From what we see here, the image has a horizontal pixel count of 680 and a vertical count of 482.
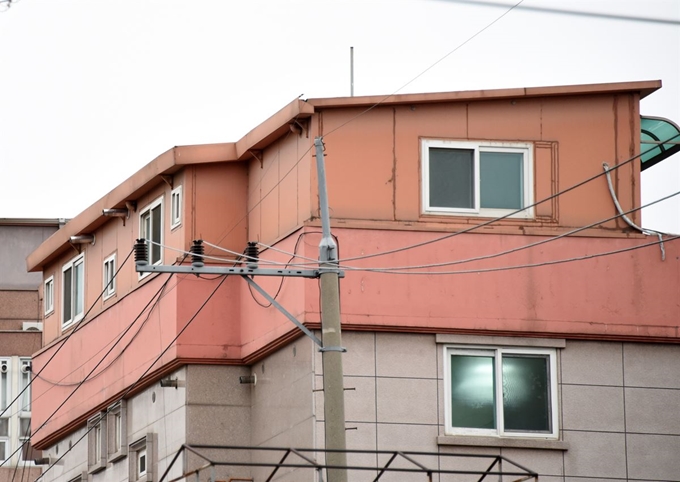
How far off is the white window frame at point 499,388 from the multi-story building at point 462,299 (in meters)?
0.02

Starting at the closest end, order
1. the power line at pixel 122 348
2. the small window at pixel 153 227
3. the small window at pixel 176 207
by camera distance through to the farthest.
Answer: the power line at pixel 122 348 < the small window at pixel 176 207 < the small window at pixel 153 227

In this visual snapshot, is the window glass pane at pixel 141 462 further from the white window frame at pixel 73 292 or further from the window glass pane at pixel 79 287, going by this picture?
the window glass pane at pixel 79 287

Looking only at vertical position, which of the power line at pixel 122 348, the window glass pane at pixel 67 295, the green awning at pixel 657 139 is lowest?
the power line at pixel 122 348

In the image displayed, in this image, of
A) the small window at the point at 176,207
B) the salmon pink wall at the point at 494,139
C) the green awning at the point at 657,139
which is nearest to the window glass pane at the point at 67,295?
the small window at the point at 176,207

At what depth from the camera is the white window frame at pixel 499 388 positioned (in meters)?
28.1

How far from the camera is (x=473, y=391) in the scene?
28344mm

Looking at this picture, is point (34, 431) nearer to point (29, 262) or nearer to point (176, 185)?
point (29, 262)

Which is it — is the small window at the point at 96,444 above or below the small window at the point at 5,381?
below

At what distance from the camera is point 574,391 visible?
28500 mm

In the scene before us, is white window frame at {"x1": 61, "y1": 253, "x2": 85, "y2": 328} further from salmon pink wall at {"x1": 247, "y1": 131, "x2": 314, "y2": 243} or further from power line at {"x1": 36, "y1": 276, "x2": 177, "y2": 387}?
salmon pink wall at {"x1": 247, "y1": 131, "x2": 314, "y2": 243}

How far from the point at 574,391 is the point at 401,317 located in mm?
3127

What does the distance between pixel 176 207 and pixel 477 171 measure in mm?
6281

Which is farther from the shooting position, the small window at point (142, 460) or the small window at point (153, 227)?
the small window at point (153, 227)

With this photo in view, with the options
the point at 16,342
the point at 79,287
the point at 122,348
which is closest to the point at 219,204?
the point at 122,348
